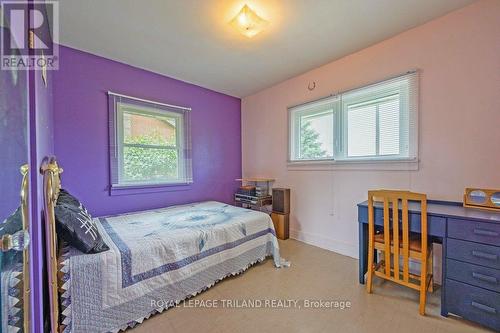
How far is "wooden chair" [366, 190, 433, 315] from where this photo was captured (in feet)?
5.46

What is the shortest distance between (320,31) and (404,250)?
84.0 inches

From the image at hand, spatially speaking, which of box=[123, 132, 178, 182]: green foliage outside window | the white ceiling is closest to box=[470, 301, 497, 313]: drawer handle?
the white ceiling

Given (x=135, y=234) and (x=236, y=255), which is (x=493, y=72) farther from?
(x=135, y=234)

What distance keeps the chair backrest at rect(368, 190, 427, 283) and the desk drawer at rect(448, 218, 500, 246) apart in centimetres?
16

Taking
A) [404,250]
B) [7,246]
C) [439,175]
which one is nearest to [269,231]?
[404,250]

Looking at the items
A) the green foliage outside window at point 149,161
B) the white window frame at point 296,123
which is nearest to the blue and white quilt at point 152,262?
the green foliage outside window at point 149,161

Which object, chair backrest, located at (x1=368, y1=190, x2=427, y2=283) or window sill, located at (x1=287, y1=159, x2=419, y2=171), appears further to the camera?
window sill, located at (x1=287, y1=159, x2=419, y2=171)

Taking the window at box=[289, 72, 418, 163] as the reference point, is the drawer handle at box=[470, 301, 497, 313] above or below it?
below

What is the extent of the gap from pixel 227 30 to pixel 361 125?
1845 mm

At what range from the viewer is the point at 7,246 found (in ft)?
2.51

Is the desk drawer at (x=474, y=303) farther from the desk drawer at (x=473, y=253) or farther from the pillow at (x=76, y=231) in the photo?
the pillow at (x=76, y=231)

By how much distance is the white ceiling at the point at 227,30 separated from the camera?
1784mm

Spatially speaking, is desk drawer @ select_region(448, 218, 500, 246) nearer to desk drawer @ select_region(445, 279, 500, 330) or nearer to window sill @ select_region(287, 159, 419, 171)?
desk drawer @ select_region(445, 279, 500, 330)

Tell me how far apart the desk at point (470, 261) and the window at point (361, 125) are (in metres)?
0.77
